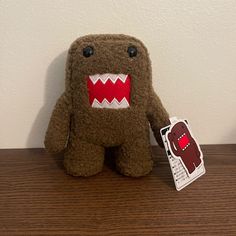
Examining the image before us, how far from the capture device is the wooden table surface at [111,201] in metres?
0.53

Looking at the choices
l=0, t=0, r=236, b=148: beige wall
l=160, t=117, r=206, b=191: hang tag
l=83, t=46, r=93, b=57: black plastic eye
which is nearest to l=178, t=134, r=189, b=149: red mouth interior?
l=160, t=117, r=206, b=191: hang tag

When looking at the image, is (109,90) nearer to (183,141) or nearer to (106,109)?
(106,109)

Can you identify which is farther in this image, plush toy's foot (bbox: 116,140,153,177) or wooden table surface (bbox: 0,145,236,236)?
plush toy's foot (bbox: 116,140,153,177)

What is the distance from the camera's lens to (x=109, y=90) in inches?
22.7

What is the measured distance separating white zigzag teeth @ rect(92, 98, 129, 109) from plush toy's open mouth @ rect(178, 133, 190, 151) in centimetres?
13

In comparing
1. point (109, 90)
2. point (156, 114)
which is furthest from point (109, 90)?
point (156, 114)

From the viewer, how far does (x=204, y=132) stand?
781 mm

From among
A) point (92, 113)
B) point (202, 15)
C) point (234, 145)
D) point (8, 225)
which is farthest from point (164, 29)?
point (8, 225)

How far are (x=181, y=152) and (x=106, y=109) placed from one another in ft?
0.55

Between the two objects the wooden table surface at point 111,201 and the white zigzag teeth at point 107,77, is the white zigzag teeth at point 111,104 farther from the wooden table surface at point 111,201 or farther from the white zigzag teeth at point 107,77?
the wooden table surface at point 111,201

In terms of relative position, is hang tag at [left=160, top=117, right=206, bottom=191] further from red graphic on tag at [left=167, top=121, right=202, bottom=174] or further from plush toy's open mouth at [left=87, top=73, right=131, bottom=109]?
Answer: plush toy's open mouth at [left=87, top=73, right=131, bottom=109]

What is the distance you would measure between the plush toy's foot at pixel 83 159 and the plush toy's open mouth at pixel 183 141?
6.2 inches

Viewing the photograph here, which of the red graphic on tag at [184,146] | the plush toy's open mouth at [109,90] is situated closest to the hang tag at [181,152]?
the red graphic on tag at [184,146]

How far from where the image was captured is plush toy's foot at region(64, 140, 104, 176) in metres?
0.64
